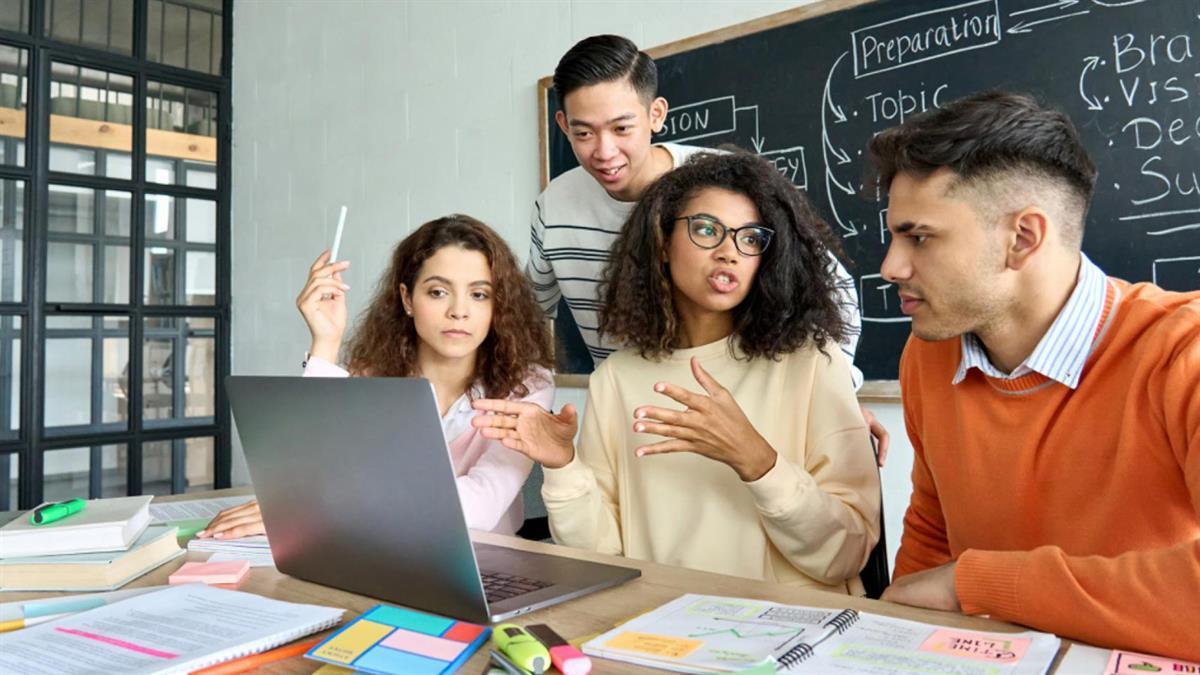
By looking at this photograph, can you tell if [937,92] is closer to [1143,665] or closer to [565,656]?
[1143,665]

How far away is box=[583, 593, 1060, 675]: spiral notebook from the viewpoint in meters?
0.72

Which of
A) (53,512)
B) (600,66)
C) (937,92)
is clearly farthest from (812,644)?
(937,92)

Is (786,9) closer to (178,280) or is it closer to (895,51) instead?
(895,51)

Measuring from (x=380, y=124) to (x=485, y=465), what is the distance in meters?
2.50

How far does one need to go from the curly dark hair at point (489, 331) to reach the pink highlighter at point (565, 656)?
3.35ft

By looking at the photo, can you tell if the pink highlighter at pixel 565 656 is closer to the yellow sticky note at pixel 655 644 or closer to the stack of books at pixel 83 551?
the yellow sticky note at pixel 655 644

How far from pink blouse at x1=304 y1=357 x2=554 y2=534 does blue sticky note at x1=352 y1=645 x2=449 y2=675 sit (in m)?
0.64

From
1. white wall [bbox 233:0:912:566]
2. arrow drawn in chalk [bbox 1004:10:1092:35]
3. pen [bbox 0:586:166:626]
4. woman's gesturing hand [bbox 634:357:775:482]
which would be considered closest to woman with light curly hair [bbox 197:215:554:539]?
woman's gesturing hand [bbox 634:357:775:482]

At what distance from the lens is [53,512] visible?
1.22 meters

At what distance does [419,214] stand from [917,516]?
256 centimetres

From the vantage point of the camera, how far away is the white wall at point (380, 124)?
304 centimetres

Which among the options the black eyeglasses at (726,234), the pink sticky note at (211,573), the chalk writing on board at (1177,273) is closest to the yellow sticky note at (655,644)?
the pink sticky note at (211,573)

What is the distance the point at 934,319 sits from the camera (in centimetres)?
118

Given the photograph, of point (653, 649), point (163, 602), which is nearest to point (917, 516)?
point (653, 649)
